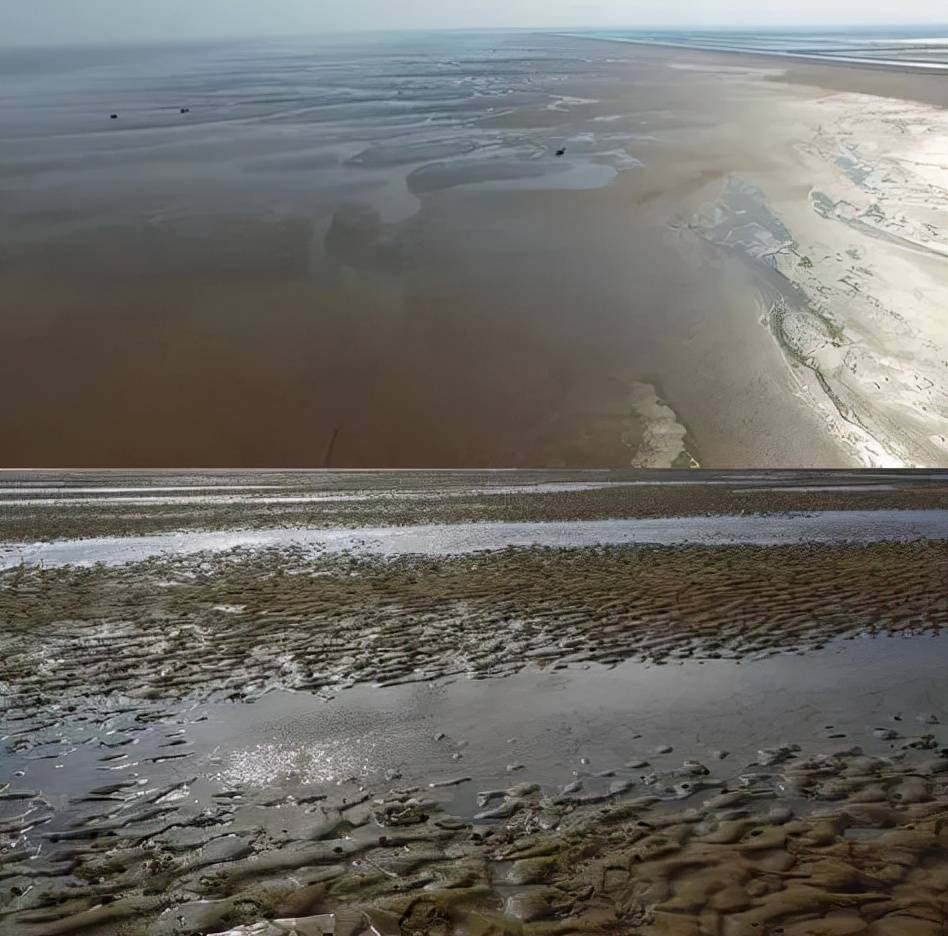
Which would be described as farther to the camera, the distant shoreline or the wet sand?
the distant shoreline

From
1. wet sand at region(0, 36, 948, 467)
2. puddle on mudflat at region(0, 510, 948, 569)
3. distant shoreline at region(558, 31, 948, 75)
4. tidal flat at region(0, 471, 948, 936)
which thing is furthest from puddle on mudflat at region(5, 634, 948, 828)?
distant shoreline at region(558, 31, 948, 75)

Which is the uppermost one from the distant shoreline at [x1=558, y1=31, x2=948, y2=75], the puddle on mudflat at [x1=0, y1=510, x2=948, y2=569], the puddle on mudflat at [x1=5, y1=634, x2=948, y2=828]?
the distant shoreline at [x1=558, y1=31, x2=948, y2=75]

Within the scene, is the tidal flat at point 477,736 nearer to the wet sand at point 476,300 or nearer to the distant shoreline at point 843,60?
the wet sand at point 476,300

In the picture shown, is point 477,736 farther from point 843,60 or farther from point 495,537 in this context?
point 843,60

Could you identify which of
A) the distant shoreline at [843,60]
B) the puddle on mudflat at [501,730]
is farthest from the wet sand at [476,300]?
the distant shoreline at [843,60]

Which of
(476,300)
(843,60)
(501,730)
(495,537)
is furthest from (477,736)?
(843,60)

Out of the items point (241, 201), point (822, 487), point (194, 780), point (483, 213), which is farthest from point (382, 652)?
point (241, 201)

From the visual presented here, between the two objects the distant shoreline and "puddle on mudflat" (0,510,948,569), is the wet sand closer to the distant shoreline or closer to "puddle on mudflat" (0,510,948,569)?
"puddle on mudflat" (0,510,948,569)
